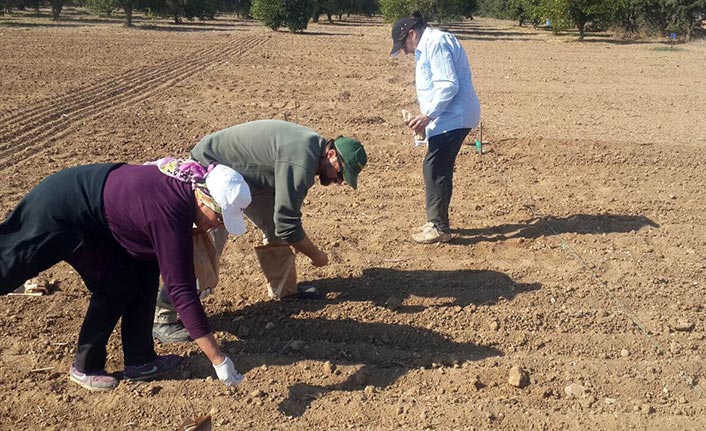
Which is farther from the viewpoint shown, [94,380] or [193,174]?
[94,380]

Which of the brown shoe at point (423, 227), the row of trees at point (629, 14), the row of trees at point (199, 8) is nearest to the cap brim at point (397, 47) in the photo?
the brown shoe at point (423, 227)

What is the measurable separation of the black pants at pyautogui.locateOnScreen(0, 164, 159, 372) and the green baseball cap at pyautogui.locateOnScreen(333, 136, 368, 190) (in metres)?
1.16

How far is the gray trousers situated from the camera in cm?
401

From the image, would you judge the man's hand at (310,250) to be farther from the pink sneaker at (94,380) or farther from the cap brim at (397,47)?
the cap brim at (397,47)

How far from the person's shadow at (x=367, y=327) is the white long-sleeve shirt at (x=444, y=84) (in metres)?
1.18

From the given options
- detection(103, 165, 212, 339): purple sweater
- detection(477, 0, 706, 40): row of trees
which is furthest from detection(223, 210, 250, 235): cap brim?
detection(477, 0, 706, 40): row of trees

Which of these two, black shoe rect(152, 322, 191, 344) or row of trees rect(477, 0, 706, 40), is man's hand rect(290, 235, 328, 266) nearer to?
black shoe rect(152, 322, 191, 344)

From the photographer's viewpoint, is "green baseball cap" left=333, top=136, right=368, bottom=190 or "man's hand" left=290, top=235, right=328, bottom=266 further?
"man's hand" left=290, top=235, right=328, bottom=266

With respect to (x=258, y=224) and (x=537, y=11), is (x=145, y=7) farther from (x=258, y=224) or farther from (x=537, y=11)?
(x=258, y=224)

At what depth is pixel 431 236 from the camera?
5.41 m

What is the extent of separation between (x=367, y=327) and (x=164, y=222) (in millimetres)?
1721

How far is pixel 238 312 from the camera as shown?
439 cm

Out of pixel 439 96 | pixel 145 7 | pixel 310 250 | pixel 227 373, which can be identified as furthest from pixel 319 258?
pixel 145 7

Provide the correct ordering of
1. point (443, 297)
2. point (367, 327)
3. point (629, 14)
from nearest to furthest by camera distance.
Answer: point (367, 327)
point (443, 297)
point (629, 14)
